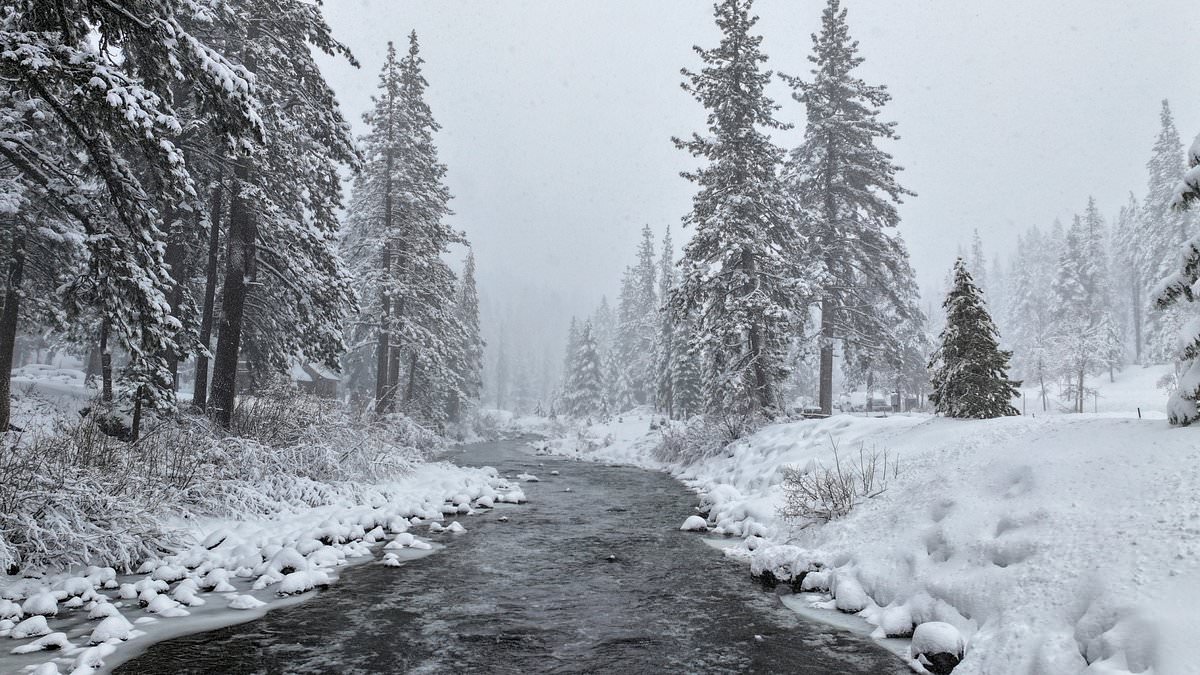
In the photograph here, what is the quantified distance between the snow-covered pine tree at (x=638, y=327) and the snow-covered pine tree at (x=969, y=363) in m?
40.7

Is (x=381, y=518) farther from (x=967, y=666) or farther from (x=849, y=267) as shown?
(x=849, y=267)

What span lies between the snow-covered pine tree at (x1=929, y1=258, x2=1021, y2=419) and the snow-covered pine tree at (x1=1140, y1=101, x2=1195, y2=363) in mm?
39743

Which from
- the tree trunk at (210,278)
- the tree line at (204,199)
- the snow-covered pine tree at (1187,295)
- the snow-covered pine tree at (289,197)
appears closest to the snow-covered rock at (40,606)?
the tree line at (204,199)

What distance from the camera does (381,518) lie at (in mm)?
11766

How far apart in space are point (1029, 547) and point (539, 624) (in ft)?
16.6

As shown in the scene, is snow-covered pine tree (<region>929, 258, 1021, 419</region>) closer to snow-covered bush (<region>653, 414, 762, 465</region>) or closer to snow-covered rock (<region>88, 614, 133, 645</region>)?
snow-covered bush (<region>653, 414, 762, 465</region>)

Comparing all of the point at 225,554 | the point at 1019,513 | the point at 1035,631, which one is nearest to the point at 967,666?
the point at 1035,631

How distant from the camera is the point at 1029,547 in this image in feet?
19.7

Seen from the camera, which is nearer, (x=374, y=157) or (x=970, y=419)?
(x=970, y=419)

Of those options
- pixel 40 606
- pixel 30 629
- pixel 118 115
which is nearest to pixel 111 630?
pixel 30 629

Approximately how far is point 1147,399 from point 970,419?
1451 inches

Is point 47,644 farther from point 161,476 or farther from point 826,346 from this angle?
point 826,346

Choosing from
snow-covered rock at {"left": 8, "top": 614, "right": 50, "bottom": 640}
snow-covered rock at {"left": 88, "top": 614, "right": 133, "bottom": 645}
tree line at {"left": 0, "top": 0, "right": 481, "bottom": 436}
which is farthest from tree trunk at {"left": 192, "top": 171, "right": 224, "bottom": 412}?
snow-covered rock at {"left": 88, "top": 614, "right": 133, "bottom": 645}

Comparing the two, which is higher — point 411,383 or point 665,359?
point 665,359
